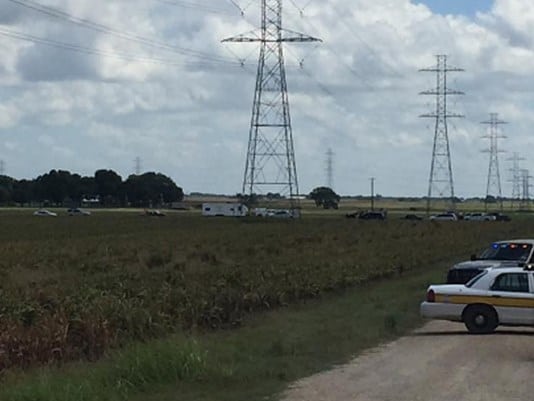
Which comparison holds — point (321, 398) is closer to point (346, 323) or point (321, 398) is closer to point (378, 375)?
point (378, 375)

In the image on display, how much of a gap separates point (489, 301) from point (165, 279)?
12.1 meters

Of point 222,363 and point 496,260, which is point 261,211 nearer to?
point 496,260

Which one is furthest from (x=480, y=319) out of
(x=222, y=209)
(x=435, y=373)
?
(x=222, y=209)

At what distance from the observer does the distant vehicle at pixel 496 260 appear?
28.3m

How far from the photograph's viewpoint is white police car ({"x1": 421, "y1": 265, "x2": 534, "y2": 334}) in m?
22.4

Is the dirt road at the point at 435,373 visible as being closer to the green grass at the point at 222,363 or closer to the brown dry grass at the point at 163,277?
the green grass at the point at 222,363

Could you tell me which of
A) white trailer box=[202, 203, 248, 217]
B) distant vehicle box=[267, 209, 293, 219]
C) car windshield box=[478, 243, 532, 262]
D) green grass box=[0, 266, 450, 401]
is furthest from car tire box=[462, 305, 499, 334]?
white trailer box=[202, 203, 248, 217]

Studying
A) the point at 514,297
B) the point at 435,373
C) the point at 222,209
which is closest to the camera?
the point at 435,373

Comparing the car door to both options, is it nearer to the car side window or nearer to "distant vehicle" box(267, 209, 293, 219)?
the car side window

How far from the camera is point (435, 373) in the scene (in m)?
17.0

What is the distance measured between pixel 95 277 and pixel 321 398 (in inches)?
759

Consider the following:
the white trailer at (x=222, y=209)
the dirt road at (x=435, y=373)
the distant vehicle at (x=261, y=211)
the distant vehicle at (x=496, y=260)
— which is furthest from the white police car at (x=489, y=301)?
the white trailer at (x=222, y=209)

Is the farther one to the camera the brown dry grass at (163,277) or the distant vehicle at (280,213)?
the distant vehicle at (280,213)

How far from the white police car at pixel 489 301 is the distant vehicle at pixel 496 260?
469 cm
